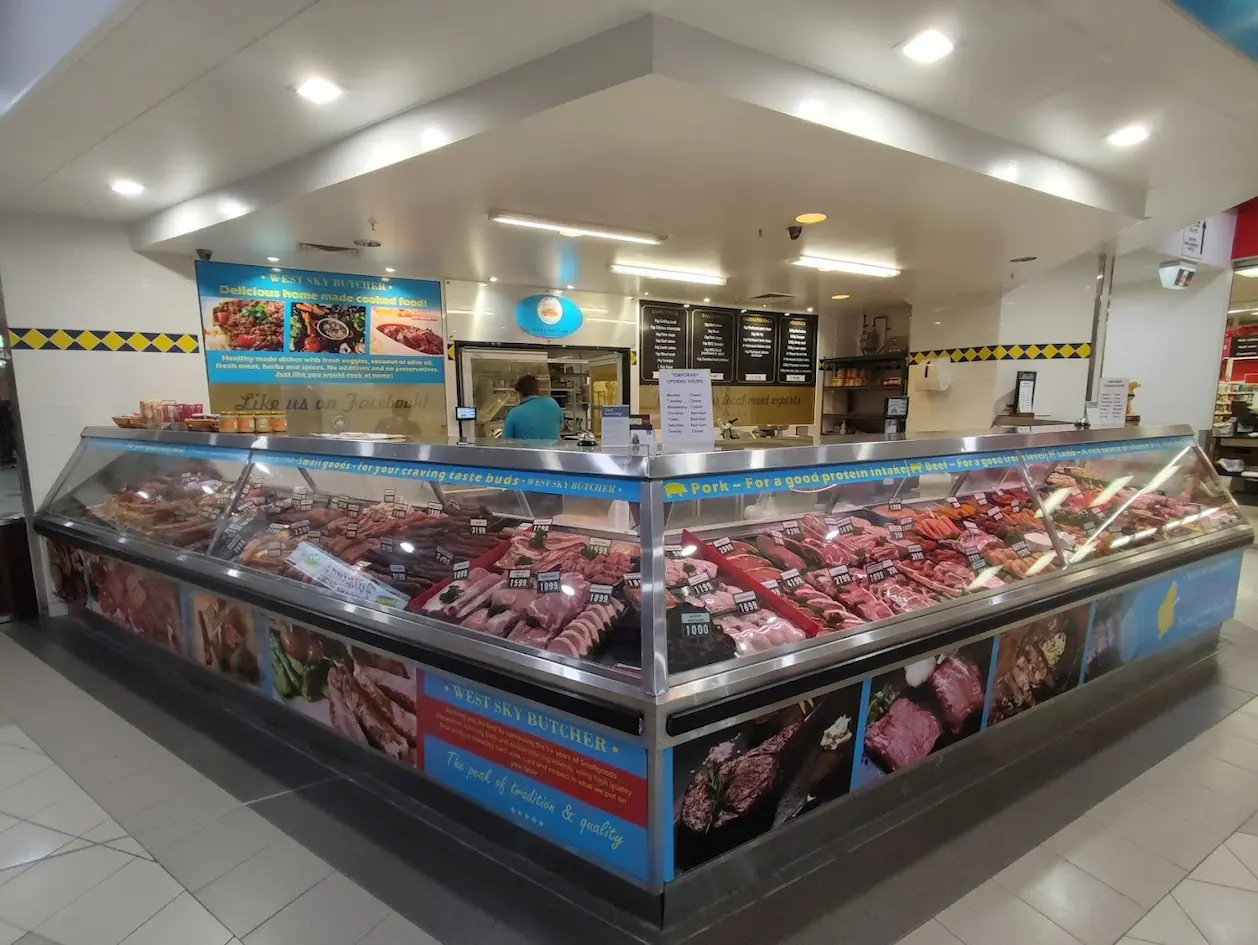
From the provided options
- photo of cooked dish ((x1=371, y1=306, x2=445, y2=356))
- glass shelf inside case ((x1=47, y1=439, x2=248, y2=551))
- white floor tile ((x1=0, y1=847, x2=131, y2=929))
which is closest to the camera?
white floor tile ((x1=0, y1=847, x2=131, y2=929))

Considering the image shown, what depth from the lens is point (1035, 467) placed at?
388cm

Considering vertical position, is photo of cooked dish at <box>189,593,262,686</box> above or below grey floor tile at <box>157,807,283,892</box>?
above

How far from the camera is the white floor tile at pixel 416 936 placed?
194cm

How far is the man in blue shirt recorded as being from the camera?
5.43m

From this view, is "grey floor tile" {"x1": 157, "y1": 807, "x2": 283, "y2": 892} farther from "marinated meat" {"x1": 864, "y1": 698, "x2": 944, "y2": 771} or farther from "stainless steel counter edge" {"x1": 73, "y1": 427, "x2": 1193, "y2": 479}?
"marinated meat" {"x1": 864, "y1": 698, "x2": 944, "y2": 771}

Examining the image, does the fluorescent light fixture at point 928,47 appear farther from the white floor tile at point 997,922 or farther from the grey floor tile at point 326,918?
the grey floor tile at point 326,918

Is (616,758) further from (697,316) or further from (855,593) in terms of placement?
(697,316)

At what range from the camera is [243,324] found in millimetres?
5547

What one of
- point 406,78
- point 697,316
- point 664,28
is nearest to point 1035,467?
point 664,28

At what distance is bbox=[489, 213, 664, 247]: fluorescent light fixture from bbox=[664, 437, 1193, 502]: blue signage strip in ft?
8.31

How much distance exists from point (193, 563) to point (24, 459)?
262cm

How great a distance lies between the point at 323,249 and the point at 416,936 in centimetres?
488

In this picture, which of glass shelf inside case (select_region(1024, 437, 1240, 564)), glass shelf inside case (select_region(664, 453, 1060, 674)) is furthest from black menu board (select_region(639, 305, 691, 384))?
glass shelf inside case (select_region(1024, 437, 1240, 564))

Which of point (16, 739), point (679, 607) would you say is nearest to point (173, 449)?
point (16, 739)
